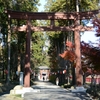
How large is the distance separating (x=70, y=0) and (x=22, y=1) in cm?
637

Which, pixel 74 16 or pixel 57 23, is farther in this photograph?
pixel 57 23

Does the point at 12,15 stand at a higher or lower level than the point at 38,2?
lower

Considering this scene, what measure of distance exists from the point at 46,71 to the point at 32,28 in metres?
64.1

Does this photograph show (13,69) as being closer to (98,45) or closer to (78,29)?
(78,29)

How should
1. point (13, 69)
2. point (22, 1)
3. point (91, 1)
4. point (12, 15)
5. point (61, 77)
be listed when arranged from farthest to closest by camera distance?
point (13, 69) < point (61, 77) < point (91, 1) < point (22, 1) < point (12, 15)

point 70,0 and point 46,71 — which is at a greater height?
point 70,0

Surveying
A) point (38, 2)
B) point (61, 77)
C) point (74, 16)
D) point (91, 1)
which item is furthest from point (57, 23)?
point (74, 16)

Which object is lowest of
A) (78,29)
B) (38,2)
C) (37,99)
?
(37,99)

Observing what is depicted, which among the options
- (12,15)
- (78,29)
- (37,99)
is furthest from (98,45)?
(12,15)

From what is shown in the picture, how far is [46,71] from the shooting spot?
84.4 meters

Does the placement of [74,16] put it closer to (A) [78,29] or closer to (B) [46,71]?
(A) [78,29]

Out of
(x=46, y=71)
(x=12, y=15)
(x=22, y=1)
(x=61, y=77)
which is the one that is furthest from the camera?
(x=46, y=71)

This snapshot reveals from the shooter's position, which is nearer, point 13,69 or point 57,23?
point 57,23

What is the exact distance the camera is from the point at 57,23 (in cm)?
3475
